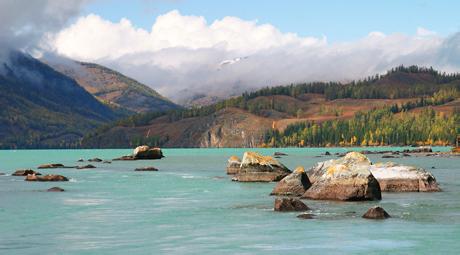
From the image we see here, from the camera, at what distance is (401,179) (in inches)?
2603

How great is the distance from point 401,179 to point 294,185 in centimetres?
1043

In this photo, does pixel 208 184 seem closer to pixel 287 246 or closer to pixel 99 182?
pixel 99 182

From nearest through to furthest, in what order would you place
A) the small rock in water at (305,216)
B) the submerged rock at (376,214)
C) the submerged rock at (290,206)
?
the submerged rock at (376,214) < the small rock in water at (305,216) < the submerged rock at (290,206)

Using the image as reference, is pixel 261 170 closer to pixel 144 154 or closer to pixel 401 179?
pixel 401 179

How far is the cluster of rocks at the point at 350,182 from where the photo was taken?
55.8 meters

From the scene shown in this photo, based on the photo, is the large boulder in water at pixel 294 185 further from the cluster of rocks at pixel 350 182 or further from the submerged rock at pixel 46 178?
the submerged rock at pixel 46 178

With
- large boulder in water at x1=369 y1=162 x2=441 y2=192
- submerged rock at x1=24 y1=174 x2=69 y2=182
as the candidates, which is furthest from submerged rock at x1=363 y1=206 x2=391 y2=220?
submerged rock at x1=24 y1=174 x2=69 y2=182

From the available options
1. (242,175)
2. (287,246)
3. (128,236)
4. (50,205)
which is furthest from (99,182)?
→ (287,246)

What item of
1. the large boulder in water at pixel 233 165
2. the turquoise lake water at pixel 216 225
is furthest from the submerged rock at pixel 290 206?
the large boulder in water at pixel 233 165

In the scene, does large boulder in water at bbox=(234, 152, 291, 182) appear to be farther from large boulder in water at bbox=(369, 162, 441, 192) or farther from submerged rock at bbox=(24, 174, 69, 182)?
submerged rock at bbox=(24, 174, 69, 182)

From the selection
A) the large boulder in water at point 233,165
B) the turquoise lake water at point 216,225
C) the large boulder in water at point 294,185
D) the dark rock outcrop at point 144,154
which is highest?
the dark rock outcrop at point 144,154

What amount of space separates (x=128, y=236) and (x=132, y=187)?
41103mm

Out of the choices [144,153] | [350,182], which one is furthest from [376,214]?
[144,153]

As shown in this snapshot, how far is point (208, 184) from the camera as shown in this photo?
274ft
